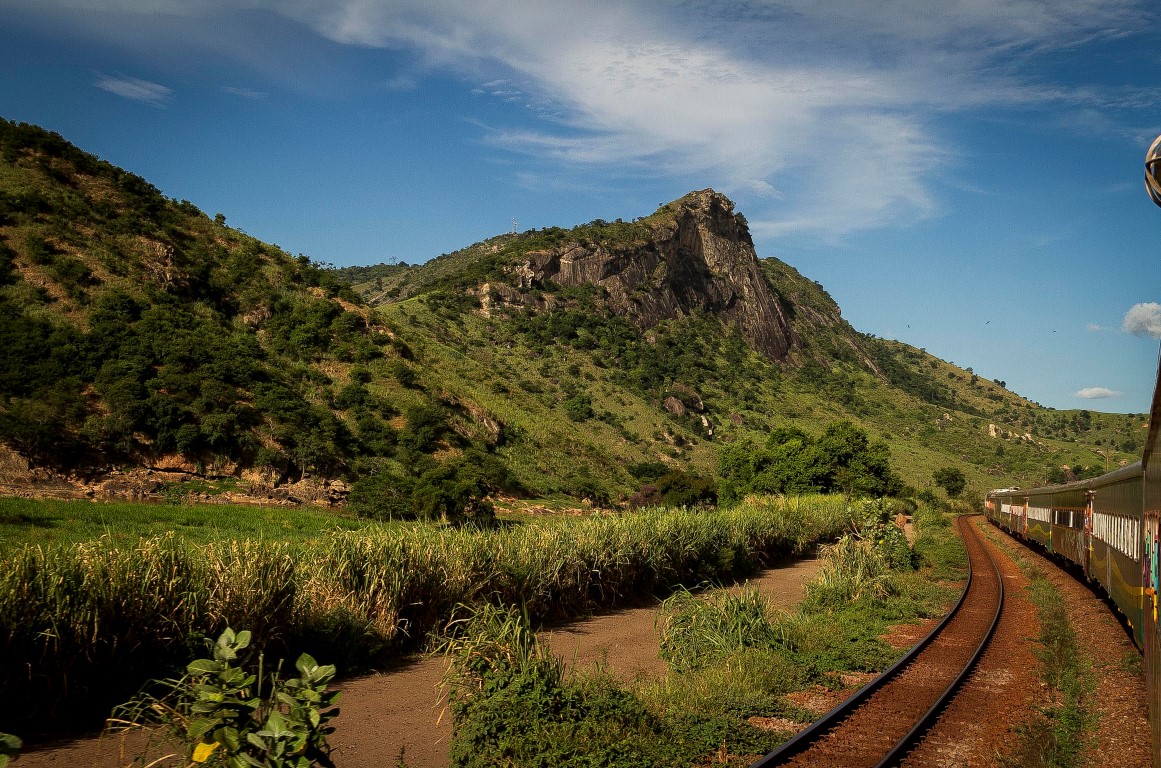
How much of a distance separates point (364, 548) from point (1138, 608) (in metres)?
10.4

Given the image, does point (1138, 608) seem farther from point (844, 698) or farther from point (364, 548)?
point (364, 548)

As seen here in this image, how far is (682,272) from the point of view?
112 m

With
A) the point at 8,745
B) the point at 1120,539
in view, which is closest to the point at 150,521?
the point at 8,745

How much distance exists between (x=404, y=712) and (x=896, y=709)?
5766 mm

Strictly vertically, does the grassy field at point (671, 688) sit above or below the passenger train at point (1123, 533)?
below

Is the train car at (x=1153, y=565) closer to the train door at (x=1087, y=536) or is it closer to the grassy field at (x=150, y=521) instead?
the train door at (x=1087, y=536)

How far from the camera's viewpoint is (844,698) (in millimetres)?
9312

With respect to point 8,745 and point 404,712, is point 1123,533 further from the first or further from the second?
point 8,745

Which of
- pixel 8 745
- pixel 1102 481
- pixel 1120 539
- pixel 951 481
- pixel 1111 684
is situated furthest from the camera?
pixel 951 481

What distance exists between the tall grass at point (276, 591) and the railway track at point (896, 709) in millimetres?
6012

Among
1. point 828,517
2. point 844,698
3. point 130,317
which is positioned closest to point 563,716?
point 844,698

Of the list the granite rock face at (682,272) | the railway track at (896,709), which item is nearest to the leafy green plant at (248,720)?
the railway track at (896,709)

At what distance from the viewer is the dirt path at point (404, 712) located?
6.87 meters

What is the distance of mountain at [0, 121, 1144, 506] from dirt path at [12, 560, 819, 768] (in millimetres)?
8907
